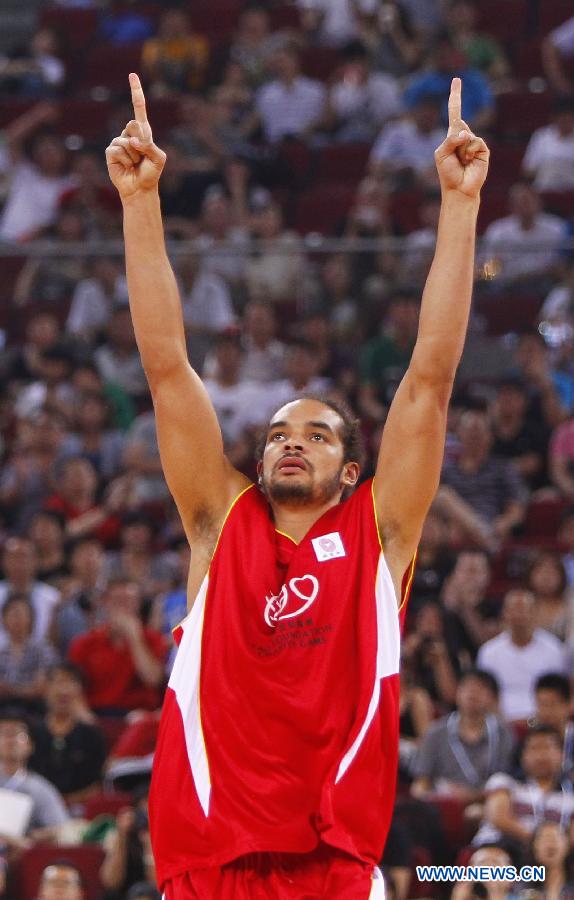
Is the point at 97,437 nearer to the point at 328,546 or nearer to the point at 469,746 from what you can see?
the point at 469,746

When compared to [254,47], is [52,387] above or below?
below

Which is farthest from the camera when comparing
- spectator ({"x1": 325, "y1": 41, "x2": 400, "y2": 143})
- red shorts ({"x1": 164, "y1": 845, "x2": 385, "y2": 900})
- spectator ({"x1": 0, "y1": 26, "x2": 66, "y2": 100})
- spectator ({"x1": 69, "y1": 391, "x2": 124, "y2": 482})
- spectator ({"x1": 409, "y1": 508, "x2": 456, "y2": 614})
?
spectator ({"x1": 0, "y1": 26, "x2": 66, "y2": 100})

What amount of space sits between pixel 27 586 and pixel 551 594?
3.01 m

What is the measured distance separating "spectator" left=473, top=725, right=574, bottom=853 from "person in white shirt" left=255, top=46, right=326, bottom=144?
7.25 metres

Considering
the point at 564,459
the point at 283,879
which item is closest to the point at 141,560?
the point at 564,459

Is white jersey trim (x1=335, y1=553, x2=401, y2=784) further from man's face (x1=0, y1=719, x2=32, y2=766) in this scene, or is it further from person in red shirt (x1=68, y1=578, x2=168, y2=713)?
person in red shirt (x1=68, y1=578, x2=168, y2=713)

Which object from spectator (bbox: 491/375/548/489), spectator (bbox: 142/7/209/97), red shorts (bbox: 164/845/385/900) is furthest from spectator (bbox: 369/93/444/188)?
red shorts (bbox: 164/845/385/900)

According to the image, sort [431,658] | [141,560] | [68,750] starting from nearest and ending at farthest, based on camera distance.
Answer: [68,750] < [431,658] < [141,560]

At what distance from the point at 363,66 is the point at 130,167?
981 centimetres

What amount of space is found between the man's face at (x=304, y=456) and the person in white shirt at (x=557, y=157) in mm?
8608

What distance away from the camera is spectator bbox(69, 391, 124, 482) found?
34.8 ft

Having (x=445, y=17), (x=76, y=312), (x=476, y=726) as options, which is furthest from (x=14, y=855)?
(x=445, y=17)

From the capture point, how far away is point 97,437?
10664 millimetres

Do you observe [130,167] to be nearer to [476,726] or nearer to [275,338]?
[476,726]
